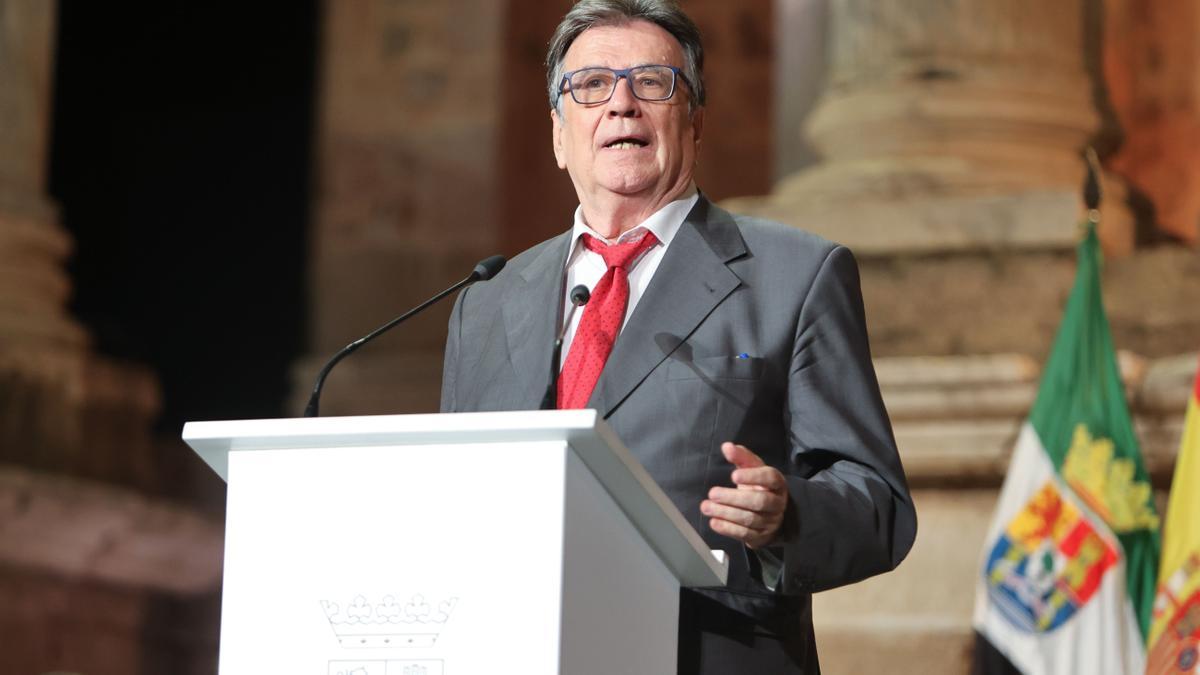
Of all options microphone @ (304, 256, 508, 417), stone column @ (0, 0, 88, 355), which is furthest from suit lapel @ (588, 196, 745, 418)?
stone column @ (0, 0, 88, 355)

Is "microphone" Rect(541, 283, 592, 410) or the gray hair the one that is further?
the gray hair

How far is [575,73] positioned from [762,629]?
72 cm

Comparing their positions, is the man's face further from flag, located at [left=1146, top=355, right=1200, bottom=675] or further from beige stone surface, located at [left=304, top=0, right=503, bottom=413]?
beige stone surface, located at [left=304, top=0, right=503, bottom=413]

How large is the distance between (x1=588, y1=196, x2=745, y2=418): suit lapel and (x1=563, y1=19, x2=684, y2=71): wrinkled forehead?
21 centimetres

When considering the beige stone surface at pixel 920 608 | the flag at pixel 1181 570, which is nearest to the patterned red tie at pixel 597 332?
the flag at pixel 1181 570

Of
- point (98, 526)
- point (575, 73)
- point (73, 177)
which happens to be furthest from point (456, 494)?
point (73, 177)

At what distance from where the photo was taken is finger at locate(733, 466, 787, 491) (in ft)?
6.91

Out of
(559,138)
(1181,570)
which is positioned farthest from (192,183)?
(559,138)

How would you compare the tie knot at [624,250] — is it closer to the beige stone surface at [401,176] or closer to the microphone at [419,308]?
the microphone at [419,308]

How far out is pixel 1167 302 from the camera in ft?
19.0

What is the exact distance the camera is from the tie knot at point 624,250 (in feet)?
8.30

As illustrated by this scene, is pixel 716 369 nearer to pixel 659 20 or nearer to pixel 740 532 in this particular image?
pixel 740 532

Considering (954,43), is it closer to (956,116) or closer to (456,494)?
(956,116)

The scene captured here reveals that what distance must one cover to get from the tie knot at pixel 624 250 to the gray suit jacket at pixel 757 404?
45 millimetres
